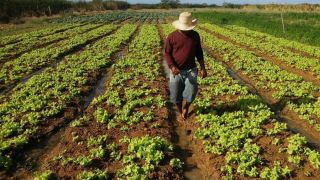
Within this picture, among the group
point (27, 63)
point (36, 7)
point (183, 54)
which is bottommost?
point (36, 7)

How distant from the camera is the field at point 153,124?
273 inches

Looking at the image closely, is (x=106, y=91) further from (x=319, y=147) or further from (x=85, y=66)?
(x=319, y=147)

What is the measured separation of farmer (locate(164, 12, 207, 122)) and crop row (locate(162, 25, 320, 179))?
0.93 meters

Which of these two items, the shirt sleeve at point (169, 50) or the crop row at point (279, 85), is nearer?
the shirt sleeve at point (169, 50)

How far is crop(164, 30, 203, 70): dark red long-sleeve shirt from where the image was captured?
336 inches

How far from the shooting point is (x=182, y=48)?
8609mm

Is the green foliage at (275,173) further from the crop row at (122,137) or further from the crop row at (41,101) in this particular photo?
the crop row at (41,101)

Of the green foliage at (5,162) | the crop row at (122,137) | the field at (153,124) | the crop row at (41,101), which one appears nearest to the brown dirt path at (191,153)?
the field at (153,124)

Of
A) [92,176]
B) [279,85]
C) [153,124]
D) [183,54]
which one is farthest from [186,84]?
[279,85]

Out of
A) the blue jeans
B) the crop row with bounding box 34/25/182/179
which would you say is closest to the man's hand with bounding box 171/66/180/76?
the blue jeans

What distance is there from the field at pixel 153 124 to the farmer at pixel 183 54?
2.98 feet

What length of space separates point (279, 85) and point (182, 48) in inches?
202

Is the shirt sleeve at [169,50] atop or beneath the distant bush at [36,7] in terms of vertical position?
atop

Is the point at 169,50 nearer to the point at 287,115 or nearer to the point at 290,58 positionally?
the point at 287,115
